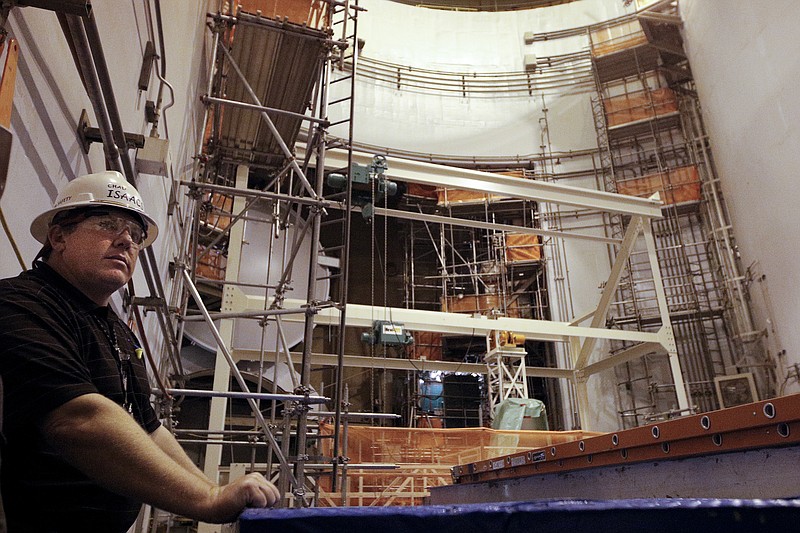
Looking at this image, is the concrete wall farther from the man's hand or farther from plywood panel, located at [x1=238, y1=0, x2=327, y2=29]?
the man's hand

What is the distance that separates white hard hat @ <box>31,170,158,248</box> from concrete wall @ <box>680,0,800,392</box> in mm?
12349

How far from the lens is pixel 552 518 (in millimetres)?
1216

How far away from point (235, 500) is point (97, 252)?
3.56ft

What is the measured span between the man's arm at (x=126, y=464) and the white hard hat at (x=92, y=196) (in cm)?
96

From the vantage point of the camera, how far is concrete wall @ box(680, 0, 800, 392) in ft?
36.3

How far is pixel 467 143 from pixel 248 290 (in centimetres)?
1000

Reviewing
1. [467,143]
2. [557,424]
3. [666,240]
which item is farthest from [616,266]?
[467,143]

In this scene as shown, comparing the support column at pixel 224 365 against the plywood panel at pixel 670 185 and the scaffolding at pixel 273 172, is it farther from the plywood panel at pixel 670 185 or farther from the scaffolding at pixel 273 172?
the plywood panel at pixel 670 185

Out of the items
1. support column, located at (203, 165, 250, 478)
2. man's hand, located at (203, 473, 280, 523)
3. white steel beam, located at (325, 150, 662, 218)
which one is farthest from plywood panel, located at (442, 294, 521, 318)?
man's hand, located at (203, 473, 280, 523)

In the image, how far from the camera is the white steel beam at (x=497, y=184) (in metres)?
11.0

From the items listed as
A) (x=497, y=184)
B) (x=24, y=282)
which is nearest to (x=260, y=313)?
(x=24, y=282)

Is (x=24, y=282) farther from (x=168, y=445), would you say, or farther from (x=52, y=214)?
(x=168, y=445)

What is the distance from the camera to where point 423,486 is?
30.8 ft

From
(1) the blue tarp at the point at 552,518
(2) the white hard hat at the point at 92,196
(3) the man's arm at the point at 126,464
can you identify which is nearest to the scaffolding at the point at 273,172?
(2) the white hard hat at the point at 92,196
